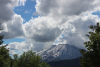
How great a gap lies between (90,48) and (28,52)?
37.0 m

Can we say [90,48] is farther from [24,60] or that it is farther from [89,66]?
[24,60]

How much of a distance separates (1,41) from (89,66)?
1619 inches

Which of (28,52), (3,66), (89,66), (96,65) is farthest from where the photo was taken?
(28,52)

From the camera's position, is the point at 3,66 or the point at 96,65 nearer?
the point at 96,65

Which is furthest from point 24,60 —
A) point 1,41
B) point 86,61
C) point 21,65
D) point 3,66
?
point 86,61

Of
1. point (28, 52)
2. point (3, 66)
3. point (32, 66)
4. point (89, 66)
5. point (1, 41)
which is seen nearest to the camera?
point (89, 66)

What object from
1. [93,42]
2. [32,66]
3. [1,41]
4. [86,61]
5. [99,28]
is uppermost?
[1,41]

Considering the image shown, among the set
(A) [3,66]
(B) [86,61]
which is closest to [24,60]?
(A) [3,66]

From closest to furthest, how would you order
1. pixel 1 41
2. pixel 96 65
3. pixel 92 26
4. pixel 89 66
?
1. pixel 96 65
2. pixel 89 66
3. pixel 92 26
4. pixel 1 41

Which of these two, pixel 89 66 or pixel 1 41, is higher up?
pixel 1 41

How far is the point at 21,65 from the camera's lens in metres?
45.1

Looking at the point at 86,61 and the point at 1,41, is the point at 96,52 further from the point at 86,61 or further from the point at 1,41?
the point at 1,41

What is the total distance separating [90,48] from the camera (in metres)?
15.6

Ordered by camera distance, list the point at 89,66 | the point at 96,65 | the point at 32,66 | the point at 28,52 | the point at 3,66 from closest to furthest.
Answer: the point at 96,65 < the point at 89,66 < the point at 3,66 < the point at 32,66 < the point at 28,52
